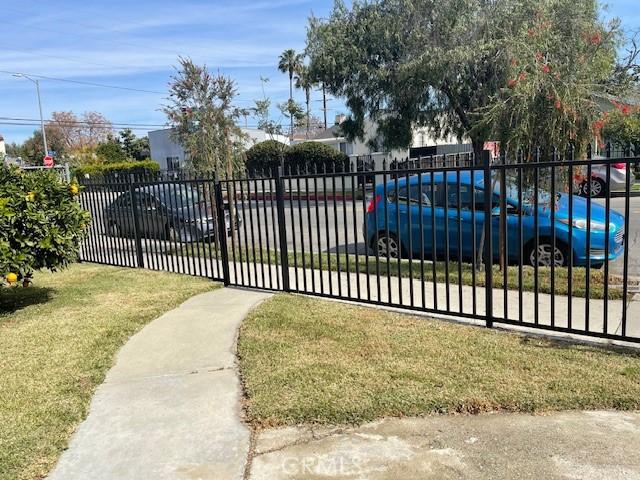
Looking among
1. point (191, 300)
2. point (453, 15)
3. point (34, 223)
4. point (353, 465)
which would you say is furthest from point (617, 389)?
point (453, 15)

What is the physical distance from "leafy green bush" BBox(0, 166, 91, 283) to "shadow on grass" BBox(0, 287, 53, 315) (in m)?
0.66

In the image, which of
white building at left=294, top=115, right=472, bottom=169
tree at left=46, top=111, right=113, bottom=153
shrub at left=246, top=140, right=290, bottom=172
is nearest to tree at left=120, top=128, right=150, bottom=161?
tree at left=46, top=111, right=113, bottom=153

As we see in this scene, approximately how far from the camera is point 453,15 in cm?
1914

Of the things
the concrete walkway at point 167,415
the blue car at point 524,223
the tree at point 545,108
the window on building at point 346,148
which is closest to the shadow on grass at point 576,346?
the blue car at point 524,223

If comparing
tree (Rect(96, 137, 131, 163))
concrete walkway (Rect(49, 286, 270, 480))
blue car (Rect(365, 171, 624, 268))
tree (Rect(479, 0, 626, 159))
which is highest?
tree (Rect(96, 137, 131, 163))

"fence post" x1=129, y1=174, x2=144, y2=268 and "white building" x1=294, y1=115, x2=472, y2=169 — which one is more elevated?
"white building" x1=294, y1=115, x2=472, y2=169

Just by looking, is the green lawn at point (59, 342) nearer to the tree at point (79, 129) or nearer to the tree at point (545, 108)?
the tree at point (545, 108)

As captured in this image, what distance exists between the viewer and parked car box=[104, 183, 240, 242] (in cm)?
870

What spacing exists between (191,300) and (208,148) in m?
Answer: 5.20

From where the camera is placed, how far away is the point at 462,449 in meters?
3.15

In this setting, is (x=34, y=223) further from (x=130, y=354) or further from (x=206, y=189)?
(x=206, y=189)

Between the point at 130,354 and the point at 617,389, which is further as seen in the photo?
the point at 130,354

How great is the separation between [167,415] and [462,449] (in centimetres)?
200

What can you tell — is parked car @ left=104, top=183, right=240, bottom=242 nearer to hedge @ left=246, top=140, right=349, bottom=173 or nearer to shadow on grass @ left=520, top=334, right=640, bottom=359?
shadow on grass @ left=520, top=334, right=640, bottom=359
